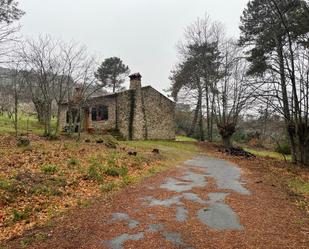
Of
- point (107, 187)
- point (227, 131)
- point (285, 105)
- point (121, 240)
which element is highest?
point (285, 105)

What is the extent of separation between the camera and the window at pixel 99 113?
31141 mm

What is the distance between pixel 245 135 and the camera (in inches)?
1804

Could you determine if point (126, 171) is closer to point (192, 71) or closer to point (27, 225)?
point (27, 225)

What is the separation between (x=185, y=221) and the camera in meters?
7.23

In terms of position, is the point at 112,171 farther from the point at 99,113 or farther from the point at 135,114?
the point at 99,113

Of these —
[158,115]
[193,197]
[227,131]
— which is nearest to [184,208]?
[193,197]

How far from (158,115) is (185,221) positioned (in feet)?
90.5

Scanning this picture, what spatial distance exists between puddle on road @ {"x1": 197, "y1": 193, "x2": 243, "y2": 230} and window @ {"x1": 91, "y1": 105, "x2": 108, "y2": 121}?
23.1m

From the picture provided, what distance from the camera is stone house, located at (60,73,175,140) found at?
30453 mm

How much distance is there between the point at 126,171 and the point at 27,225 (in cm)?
651

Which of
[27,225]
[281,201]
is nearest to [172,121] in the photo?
[281,201]

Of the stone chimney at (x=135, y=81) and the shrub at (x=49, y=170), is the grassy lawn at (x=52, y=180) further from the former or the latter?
the stone chimney at (x=135, y=81)

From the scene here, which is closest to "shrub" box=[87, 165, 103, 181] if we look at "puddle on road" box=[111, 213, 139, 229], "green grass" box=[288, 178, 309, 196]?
"puddle on road" box=[111, 213, 139, 229]

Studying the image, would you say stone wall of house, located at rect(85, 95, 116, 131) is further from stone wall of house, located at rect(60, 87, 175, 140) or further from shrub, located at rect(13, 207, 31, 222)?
shrub, located at rect(13, 207, 31, 222)
